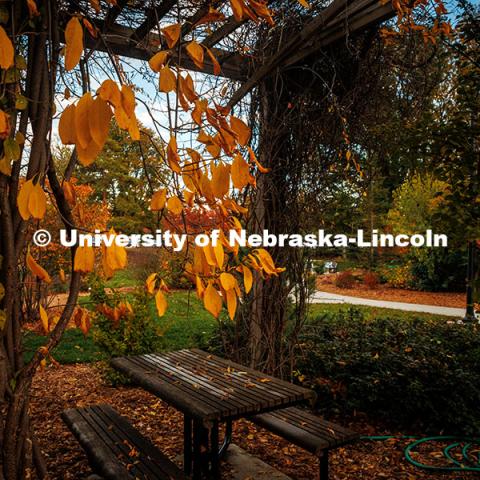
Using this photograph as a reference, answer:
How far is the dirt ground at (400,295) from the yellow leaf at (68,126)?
1162cm

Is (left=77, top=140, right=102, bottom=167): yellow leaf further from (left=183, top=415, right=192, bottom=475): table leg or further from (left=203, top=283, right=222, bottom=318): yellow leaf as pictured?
(left=183, top=415, right=192, bottom=475): table leg

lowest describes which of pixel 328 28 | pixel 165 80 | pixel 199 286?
pixel 199 286

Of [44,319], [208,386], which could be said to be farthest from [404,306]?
[44,319]

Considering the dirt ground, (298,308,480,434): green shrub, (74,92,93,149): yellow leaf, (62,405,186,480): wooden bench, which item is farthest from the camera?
the dirt ground

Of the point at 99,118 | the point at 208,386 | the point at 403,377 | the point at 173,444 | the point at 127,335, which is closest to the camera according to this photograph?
the point at 99,118

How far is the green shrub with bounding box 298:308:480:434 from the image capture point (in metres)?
3.39

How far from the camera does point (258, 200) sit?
11.4 ft

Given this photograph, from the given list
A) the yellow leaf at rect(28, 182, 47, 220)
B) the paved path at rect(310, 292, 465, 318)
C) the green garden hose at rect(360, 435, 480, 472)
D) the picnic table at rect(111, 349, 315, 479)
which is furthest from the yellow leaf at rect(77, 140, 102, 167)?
the paved path at rect(310, 292, 465, 318)

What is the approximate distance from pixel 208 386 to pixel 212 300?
5.02 ft

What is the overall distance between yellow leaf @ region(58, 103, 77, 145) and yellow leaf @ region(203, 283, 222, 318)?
376 mm

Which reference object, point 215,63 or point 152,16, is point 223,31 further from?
point 215,63

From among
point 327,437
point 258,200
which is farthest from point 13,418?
point 258,200

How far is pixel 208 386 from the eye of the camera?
224cm

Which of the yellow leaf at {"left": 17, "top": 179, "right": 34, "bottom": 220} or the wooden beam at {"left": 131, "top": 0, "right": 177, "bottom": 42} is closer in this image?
the yellow leaf at {"left": 17, "top": 179, "right": 34, "bottom": 220}
